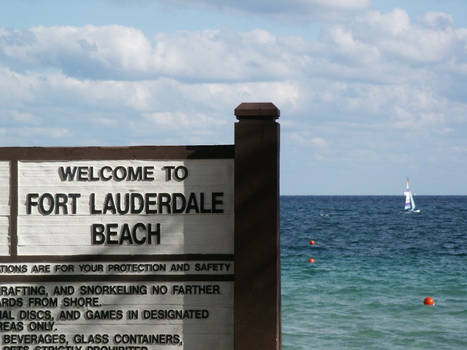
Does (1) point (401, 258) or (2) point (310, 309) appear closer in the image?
(2) point (310, 309)

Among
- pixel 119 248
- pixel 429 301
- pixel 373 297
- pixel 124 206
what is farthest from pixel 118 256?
pixel 373 297

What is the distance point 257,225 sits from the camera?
20.7 ft

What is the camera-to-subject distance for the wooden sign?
6535mm

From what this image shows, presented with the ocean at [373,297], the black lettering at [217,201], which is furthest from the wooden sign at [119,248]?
the ocean at [373,297]

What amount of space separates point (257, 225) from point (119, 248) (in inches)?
53.0

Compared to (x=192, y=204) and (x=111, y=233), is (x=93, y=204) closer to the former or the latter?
(x=111, y=233)

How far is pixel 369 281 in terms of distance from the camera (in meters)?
28.4

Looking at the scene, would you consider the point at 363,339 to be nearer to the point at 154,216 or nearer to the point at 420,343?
the point at 420,343

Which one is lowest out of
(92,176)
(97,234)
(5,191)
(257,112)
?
(97,234)

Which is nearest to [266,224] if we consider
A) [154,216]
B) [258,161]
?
[258,161]

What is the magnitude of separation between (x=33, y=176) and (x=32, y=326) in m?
1.44

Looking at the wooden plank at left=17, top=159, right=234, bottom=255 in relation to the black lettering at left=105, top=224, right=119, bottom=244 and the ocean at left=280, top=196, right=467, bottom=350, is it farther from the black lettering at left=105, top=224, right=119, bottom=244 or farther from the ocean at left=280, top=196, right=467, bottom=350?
the ocean at left=280, top=196, right=467, bottom=350

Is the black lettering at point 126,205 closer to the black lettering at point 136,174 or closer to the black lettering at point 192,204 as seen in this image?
the black lettering at point 136,174

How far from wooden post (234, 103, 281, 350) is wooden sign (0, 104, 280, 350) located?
92 millimetres
